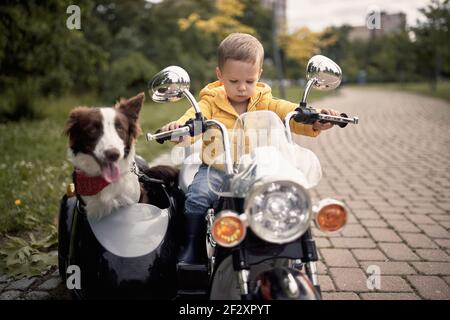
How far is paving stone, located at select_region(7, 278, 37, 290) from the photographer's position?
119 inches

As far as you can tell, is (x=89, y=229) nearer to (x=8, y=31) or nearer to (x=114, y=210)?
(x=114, y=210)

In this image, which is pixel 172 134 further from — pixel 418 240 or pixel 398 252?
pixel 418 240

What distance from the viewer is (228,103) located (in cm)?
262

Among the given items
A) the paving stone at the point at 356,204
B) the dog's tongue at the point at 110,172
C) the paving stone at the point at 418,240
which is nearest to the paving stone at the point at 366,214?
the paving stone at the point at 356,204

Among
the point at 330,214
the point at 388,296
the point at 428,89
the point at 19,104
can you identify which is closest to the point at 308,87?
the point at 330,214

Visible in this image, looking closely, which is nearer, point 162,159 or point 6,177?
point 6,177

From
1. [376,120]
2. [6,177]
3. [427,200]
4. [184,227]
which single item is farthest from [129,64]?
[184,227]

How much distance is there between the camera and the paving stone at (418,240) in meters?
3.76

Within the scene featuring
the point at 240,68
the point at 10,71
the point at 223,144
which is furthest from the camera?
the point at 10,71

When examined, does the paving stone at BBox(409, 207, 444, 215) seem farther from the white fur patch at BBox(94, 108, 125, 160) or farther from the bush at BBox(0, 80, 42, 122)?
the bush at BBox(0, 80, 42, 122)

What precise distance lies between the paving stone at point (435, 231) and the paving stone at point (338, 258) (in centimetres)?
90

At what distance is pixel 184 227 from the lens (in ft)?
8.58

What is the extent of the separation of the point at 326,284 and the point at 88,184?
175cm

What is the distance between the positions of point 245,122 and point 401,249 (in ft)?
7.57
